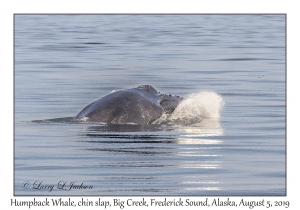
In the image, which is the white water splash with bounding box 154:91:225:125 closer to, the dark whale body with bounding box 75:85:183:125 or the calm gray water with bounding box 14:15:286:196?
the calm gray water with bounding box 14:15:286:196

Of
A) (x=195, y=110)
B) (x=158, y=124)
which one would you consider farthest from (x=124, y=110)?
(x=195, y=110)

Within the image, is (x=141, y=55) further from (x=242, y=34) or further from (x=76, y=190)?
(x=76, y=190)

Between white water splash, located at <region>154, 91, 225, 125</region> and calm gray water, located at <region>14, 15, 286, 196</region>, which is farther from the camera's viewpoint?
white water splash, located at <region>154, 91, 225, 125</region>

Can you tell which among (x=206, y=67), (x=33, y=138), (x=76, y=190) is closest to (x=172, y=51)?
(x=206, y=67)

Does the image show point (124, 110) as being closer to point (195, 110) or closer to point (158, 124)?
point (158, 124)

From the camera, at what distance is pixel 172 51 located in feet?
118

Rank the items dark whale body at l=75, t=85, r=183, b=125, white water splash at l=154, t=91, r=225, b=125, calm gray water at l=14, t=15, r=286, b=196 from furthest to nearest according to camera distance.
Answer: white water splash at l=154, t=91, r=225, b=125, dark whale body at l=75, t=85, r=183, b=125, calm gray water at l=14, t=15, r=286, b=196

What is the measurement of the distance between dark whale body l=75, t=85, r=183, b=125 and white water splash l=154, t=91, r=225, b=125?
0.30 m

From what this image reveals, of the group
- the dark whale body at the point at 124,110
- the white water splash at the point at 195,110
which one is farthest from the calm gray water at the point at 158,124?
the dark whale body at the point at 124,110

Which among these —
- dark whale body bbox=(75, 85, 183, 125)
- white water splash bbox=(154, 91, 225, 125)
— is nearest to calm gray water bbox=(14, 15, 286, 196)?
white water splash bbox=(154, 91, 225, 125)

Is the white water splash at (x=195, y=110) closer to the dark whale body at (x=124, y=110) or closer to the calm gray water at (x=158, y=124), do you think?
the calm gray water at (x=158, y=124)

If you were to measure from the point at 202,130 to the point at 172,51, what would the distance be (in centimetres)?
1808

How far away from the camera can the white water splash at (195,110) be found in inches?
760

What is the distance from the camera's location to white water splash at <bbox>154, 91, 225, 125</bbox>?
19297 mm
